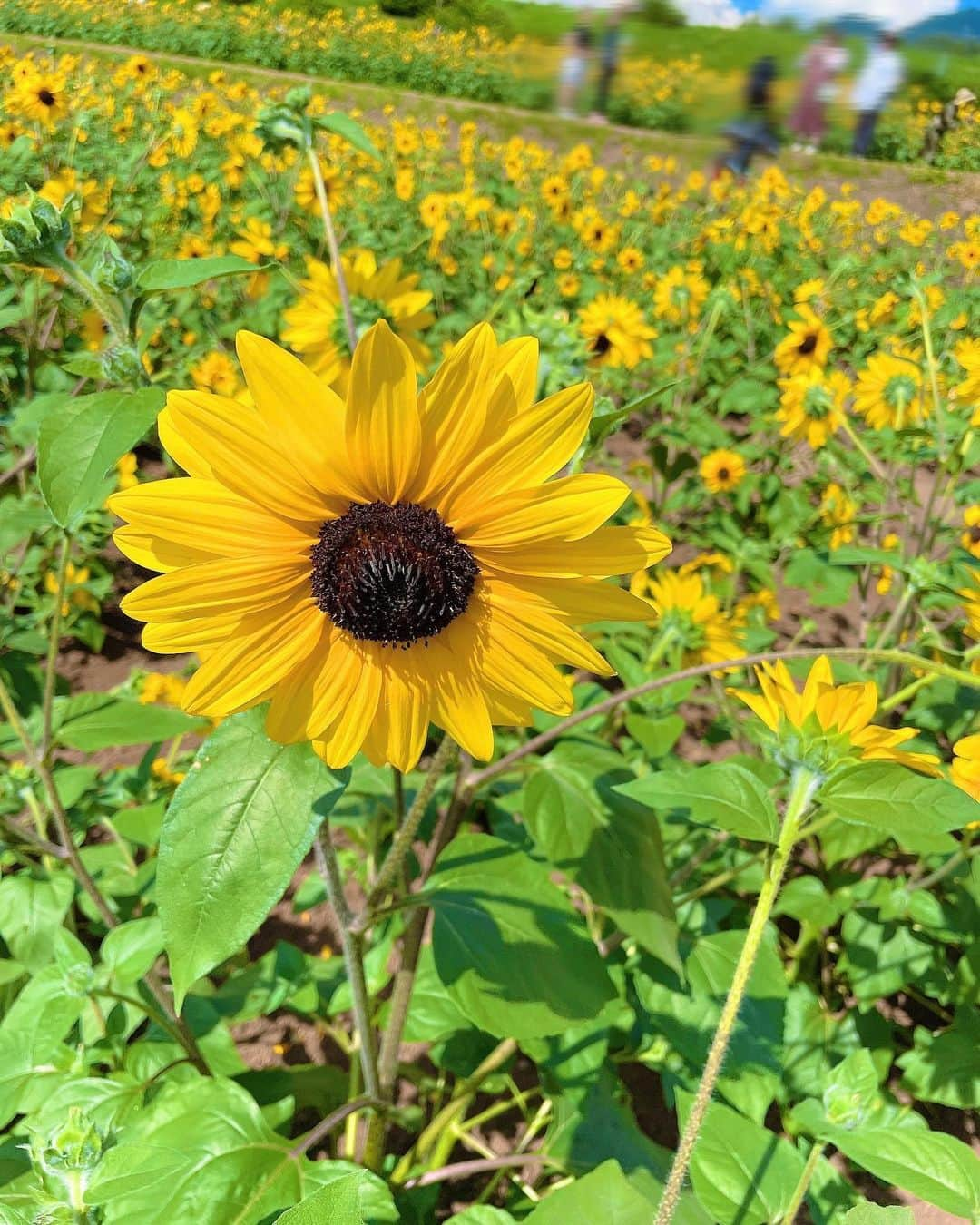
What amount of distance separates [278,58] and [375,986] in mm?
8130

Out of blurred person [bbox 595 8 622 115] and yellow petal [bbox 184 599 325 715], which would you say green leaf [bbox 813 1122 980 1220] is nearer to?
yellow petal [bbox 184 599 325 715]

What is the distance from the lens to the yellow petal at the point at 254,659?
994 mm

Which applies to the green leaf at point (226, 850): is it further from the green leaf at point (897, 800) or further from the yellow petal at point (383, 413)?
the green leaf at point (897, 800)

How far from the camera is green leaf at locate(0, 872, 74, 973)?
1.77 metres

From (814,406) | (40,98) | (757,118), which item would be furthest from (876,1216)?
(40,98)

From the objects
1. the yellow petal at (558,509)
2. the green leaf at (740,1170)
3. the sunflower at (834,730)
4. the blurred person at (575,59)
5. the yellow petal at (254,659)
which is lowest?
the green leaf at (740,1170)

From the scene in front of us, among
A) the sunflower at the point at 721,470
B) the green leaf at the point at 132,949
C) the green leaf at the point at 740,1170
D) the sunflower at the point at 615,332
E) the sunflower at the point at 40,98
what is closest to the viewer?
the green leaf at the point at 740,1170

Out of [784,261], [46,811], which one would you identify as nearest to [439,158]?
A: [784,261]

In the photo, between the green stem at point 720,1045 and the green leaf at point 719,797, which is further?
the green leaf at point 719,797

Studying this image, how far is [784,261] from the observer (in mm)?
9148

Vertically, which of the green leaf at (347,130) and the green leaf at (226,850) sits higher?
the green leaf at (347,130)

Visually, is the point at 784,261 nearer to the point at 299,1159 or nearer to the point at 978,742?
the point at 978,742

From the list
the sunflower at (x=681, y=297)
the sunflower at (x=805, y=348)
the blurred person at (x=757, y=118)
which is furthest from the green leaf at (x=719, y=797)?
the sunflower at (x=681, y=297)

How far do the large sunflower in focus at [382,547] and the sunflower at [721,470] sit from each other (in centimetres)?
353
